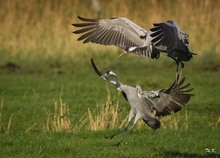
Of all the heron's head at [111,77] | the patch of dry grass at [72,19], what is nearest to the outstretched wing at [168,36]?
the heron's head at [111,77]

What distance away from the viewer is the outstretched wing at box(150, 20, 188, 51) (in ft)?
29.2

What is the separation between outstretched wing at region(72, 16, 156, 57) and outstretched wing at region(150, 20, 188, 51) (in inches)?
37.4

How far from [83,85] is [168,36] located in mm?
6605

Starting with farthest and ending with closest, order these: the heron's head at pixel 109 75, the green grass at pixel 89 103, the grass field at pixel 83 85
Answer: the grass field at pixel 83 85 → the green grass at pixel 89 103 → the heron's head at pixel 109 75

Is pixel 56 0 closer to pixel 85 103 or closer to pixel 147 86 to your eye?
pixel 147 86

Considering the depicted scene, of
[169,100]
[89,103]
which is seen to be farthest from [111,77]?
[89,103]

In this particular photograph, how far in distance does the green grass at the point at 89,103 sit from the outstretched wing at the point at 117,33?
126cm

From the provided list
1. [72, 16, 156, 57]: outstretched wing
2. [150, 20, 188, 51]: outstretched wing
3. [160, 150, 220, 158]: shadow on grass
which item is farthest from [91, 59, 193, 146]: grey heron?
[72, 16, 156, 57]: outstretched wing

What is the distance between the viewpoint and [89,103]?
44.4ft

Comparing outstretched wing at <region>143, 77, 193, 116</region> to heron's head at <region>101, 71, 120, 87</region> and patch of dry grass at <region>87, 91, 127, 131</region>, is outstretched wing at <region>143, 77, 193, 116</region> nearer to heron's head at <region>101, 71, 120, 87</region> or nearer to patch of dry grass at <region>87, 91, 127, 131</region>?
heron's head at <region>101, 71, 120, 87</region>

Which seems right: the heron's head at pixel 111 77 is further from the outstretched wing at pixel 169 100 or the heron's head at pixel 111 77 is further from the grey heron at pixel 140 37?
the grey heron at pixel 140 37

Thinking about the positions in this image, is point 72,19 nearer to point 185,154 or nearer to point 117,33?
point 117,33

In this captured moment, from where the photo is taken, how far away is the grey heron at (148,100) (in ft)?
27.7

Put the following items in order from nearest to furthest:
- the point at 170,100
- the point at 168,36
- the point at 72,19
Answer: the point at 170,100 → the point at 168,36 → the point at 72,19
